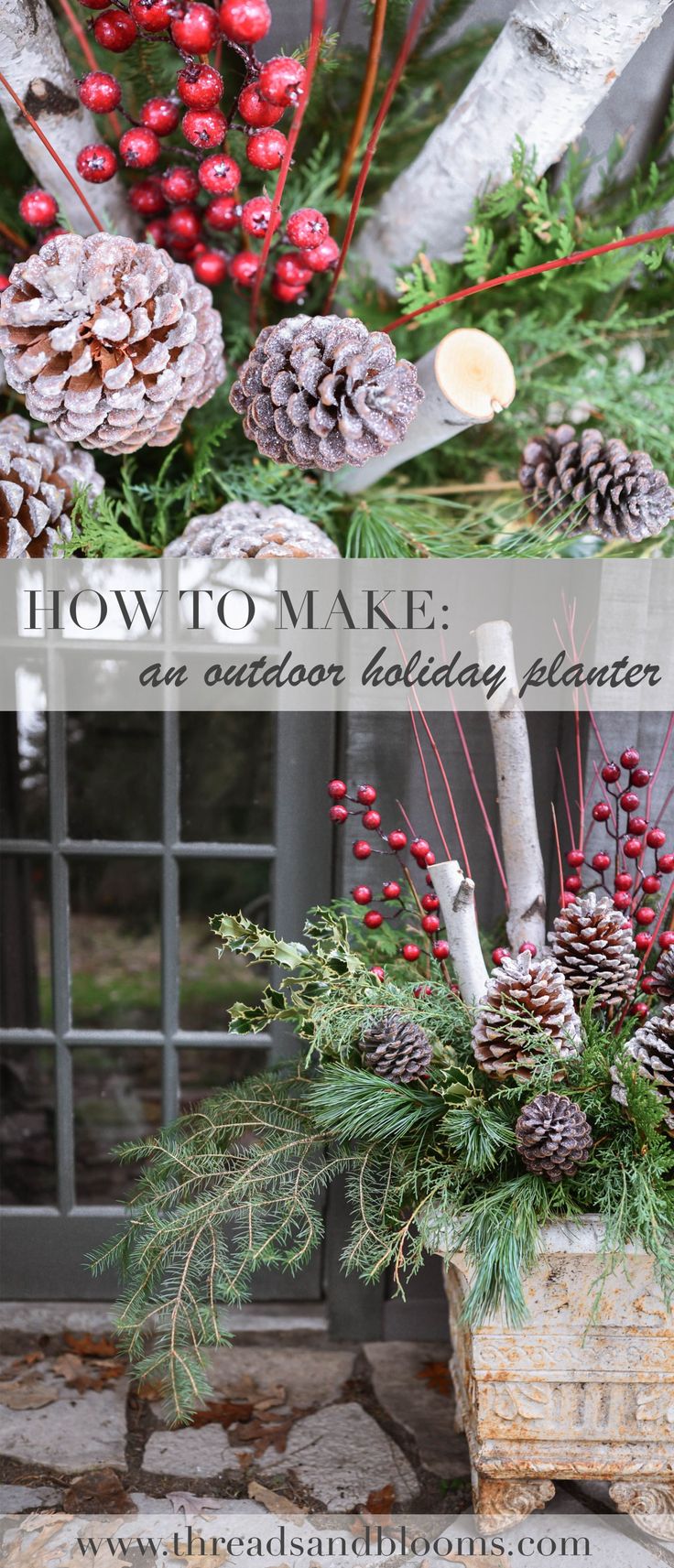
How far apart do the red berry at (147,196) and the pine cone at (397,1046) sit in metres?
1.00

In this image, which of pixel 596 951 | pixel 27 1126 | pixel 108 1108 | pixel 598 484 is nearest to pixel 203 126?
pixel 598 484

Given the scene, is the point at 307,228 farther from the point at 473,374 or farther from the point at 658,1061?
the point at 658,1061

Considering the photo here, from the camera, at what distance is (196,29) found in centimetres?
99

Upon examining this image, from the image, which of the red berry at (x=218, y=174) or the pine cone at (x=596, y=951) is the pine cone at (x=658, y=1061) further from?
the red berry at (x=218, y=174)

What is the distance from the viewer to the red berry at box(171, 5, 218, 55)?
99 centimetres

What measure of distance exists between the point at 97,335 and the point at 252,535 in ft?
0.87

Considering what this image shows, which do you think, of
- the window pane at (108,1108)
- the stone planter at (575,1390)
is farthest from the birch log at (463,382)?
the window pane at (108,1108)

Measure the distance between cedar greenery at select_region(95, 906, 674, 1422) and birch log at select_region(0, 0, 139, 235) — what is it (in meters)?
0.87

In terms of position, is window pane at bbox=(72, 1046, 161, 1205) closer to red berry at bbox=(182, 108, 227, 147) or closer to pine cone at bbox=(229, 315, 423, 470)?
pine cone at bbox=(229, 315, 423, 470)

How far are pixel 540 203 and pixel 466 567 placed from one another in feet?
1.40

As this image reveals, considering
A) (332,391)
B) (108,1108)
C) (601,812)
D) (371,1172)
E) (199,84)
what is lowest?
(108,1108)

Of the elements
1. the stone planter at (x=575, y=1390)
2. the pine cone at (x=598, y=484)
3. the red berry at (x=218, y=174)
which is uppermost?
the red berry at (x=218, y=174)

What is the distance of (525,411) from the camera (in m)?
1.41

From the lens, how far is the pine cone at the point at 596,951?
1.09m
